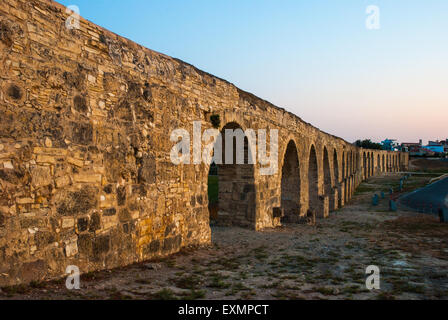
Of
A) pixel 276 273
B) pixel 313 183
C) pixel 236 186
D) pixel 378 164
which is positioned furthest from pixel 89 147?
pixel 378 164

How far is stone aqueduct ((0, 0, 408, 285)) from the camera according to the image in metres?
3.58

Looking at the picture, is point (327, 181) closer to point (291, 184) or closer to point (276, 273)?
point (291, 184)

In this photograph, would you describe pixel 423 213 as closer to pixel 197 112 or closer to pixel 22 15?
pixel 197 112

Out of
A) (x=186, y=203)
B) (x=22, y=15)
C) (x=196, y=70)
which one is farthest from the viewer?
(x=196, y=70)

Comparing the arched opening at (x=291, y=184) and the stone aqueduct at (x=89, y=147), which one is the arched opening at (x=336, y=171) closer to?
the arched opening at (x=291, y=184)

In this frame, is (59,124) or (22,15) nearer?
(22,15)

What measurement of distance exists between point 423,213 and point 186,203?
1254cm

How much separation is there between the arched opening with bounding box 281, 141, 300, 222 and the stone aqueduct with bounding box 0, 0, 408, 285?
6364mm

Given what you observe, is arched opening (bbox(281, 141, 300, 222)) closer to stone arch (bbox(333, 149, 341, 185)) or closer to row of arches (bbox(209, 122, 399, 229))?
row of arches (bbox(209, 122, 399, 229))

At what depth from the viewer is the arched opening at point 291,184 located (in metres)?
13.1

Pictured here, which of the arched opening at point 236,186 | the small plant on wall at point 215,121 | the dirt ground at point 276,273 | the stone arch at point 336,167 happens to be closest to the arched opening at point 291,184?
the arched opening at point 236,186

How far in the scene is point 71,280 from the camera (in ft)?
13.0
